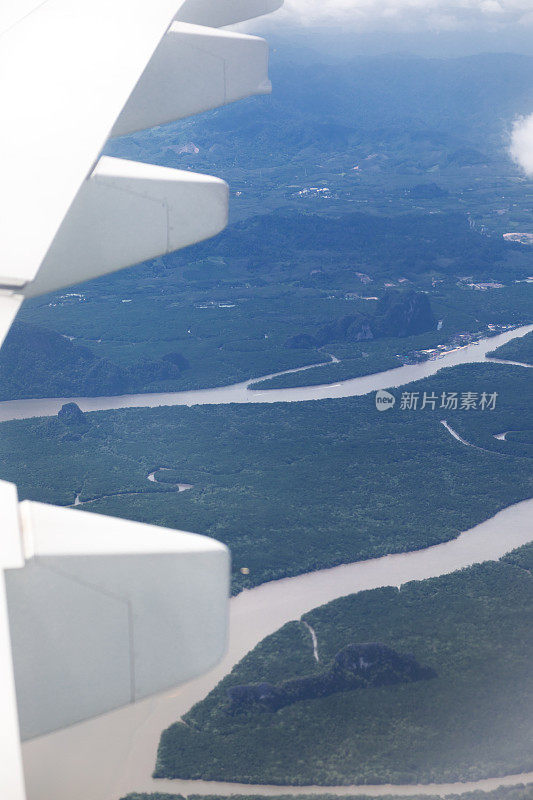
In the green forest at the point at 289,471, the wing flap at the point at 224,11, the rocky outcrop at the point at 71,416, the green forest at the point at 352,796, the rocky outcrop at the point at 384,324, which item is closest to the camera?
the wing flap at the point at 224,11

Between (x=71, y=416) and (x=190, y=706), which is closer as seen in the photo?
(x=190, y=706)

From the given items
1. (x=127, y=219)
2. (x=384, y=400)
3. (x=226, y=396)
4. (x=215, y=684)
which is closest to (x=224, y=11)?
(x=127, y=219)

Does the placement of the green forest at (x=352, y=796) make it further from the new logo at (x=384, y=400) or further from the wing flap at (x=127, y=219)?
the new logo at (x=384, y=400)

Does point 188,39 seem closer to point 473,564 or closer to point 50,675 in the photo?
point 50,675

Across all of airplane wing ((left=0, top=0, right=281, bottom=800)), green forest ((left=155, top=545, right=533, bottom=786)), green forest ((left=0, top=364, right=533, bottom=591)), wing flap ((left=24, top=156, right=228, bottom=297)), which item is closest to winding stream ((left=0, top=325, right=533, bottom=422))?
green forest ((left=0, top=364, right=533, bottom=591))

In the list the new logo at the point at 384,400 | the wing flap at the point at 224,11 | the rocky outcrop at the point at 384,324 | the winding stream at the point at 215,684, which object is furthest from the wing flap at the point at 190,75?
the rocky outcrop at the point at 384,324

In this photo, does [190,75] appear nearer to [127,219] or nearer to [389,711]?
[127,219]

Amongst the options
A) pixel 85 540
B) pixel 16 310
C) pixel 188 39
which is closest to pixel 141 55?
pixel 188 39
